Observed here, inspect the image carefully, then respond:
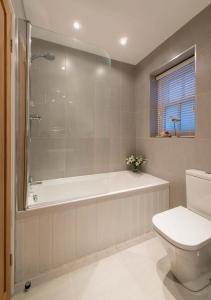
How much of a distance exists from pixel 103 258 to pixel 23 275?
0.71 m

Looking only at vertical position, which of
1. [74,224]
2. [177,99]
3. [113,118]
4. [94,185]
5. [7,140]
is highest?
[177,99]

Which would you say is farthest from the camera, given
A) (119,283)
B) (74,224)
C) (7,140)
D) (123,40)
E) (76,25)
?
(123,40)

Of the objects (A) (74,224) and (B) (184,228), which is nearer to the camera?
(B) (184,228)

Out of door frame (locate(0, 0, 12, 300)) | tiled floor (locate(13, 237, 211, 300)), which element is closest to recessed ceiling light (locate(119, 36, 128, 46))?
door frame (locate(0, 0, 12, 300))

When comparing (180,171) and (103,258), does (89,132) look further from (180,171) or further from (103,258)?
(103,258)

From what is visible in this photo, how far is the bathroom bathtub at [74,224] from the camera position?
4.40 feet

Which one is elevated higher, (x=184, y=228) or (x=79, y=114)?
(x=79, y=114)

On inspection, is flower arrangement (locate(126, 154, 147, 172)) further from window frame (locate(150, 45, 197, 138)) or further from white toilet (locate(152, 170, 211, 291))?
white toilet (locate(152, 170, 211, 291))

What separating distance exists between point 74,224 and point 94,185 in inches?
30.2

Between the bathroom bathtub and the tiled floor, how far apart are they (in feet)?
0.43

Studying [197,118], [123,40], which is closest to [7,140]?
[197,118]

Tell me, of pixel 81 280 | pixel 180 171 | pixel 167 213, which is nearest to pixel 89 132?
pixel 180 171

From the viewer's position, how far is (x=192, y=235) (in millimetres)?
1181

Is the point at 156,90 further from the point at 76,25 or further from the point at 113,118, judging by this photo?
the point at 76,25
